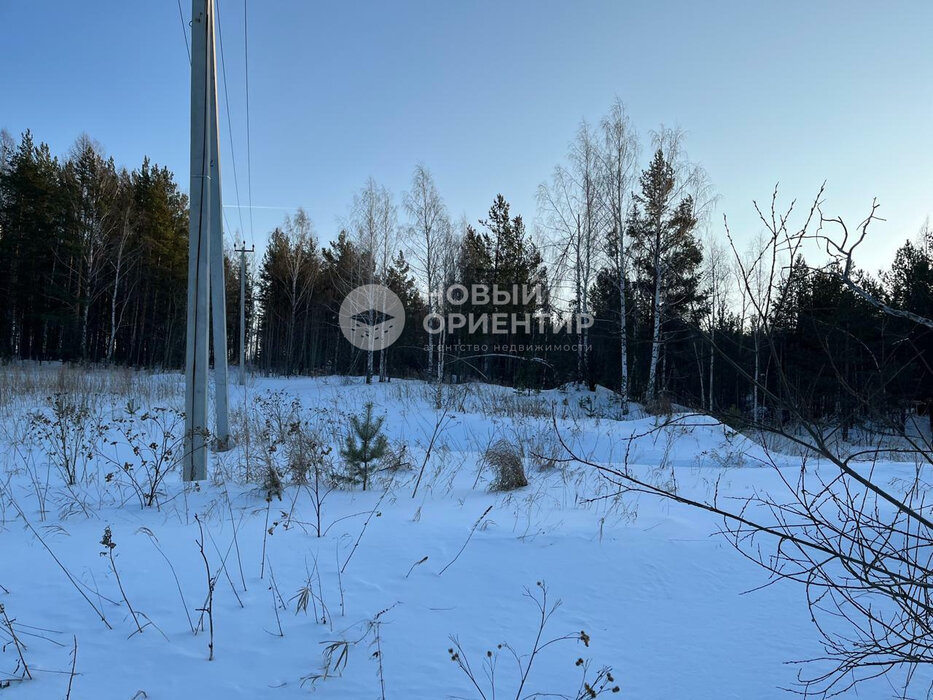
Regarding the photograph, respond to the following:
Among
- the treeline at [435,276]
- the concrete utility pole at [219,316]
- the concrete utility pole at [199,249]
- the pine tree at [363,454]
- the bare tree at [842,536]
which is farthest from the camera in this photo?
the treeline at [435,276]

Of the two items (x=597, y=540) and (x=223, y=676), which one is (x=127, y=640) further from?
(x=597, y=540)

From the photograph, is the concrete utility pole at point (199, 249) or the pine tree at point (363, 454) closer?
the pine tree at point (363, 454)

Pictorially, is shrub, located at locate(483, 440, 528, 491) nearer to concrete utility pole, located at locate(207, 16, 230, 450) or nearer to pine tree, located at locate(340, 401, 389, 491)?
pine tree, located at locate(340, 401, 389, 491)

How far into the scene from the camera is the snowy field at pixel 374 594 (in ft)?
6.06

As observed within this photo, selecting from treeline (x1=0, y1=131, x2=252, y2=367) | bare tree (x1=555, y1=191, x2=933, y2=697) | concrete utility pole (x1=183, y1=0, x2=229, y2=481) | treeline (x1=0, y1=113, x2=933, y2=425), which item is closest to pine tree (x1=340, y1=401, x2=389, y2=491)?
concrete utility pole (x1=183, y1=0, x2=229, y2=481)

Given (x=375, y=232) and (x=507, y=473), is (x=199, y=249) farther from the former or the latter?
(x=375, y=232)

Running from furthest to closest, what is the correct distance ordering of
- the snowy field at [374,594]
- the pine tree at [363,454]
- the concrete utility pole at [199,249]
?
1. the concrete utility pole at [199,249]
2. the pine tree at [363,454]
3. the snowy field at [374,594]

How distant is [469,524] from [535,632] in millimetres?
1209

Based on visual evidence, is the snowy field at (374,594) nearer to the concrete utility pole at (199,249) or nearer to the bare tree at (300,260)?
the concrete utility pole at (199,249)

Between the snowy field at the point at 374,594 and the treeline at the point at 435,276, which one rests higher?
the treeline at the point at 435,276

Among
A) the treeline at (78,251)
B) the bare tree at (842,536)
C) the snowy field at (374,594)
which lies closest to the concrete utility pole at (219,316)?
the snowy field at (374,594)

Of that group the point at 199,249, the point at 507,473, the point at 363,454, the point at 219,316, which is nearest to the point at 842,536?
the point at 507,473

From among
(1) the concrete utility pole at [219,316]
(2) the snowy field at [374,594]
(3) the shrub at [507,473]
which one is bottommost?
(2) the snowy field at [374,594]

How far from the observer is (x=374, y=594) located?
95.7 inches
